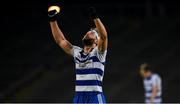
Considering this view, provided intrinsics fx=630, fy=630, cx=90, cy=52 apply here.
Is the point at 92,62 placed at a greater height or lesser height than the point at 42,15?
lesser

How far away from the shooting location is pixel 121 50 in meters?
21.9

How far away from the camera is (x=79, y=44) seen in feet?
71.3

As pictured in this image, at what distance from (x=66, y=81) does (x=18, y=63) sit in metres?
2.16

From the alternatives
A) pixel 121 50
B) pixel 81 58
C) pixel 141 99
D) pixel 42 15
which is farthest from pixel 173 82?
pixel 81 58

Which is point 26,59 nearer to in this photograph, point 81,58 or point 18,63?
point 18,63

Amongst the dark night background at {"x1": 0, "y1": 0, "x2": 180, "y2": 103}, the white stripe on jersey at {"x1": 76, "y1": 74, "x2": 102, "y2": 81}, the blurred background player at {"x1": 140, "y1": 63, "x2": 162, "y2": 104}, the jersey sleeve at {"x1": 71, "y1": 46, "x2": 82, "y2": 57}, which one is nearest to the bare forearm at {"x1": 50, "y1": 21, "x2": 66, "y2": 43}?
the jersey sleeve at {"x1": 71, "y1": 46, "x2": 82, "y2": 57}

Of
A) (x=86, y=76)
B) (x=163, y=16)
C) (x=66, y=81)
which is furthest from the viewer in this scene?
(x=163, y=16)

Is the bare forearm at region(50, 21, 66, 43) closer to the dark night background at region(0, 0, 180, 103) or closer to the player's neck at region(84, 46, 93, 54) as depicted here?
the player's neck at region(84, 46, 93, 54)

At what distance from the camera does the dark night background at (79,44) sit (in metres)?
19.1

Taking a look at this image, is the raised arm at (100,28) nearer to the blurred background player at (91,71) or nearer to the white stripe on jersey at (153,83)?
the blurred background player at (91,71)

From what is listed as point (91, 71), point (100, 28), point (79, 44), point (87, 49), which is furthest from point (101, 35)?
point (79, 44)

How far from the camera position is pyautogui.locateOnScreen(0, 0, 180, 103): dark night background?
19.1 metres

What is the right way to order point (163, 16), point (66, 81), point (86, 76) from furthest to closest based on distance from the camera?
point (163, 16) → point (66, 81) → point (86, 76)

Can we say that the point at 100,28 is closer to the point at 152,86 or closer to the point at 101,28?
the point at 101,28
